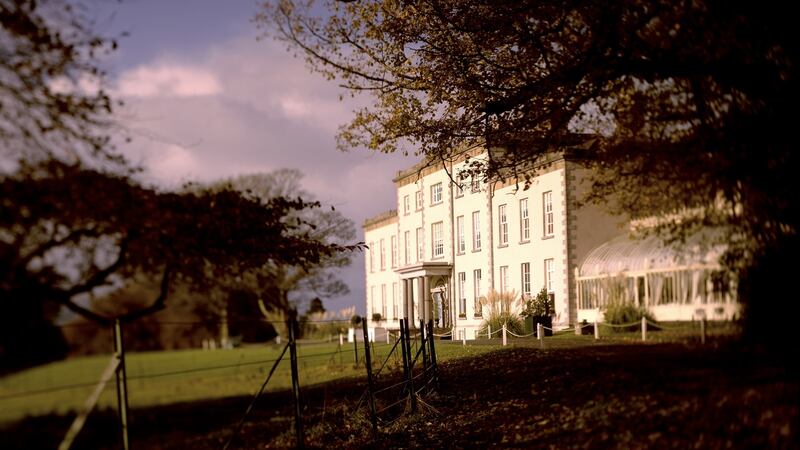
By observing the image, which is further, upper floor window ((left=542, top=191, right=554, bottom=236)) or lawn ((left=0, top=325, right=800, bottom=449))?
upper floor window ((left=542, top=191, right=554, bottom=236))

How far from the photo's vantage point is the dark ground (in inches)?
378

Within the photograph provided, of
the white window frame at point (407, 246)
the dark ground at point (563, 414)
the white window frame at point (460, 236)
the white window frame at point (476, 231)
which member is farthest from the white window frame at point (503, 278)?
the dark ground at point (563, 414)

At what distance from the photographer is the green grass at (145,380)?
7.47 m

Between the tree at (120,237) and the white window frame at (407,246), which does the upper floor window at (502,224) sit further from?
the tree at (120,237)

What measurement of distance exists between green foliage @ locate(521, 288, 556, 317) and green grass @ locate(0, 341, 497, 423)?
11085mm

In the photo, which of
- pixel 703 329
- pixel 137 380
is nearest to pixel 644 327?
pixel 703 329

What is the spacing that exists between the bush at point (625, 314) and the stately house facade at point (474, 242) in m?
1.37

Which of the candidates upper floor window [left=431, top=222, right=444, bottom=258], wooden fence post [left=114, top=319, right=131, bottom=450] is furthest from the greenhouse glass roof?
upper floor window [left=431, top=222, right=444, bottom=258]

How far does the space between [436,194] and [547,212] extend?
27.5 feet

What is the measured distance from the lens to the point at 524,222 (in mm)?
26359

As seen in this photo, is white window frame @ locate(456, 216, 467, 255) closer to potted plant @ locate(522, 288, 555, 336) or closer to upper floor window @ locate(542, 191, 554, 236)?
upper floor window @ locate(542, 191, 554, 236)

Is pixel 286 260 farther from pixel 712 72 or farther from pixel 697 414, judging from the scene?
pixel 712 72

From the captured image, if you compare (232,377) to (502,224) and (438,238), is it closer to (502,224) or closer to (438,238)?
(502,224)

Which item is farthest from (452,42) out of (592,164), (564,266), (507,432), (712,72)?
(564,266)
